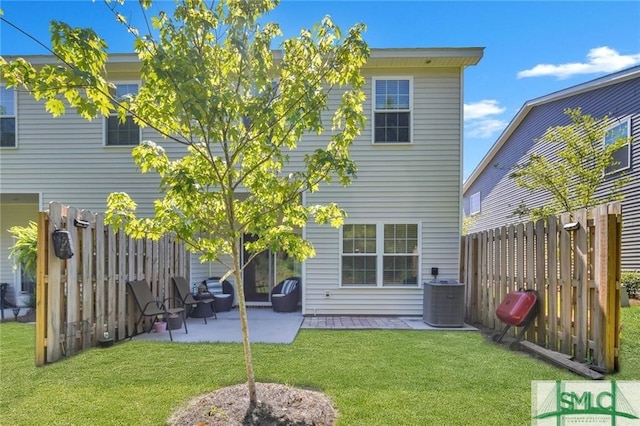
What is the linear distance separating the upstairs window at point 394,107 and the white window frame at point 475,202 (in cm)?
1213

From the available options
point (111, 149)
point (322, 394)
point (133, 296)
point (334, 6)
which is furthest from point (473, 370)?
point (111, 149)

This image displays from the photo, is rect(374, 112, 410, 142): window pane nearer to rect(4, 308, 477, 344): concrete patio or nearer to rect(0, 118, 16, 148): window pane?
rect(4, 308, 477, 344): concrete patio

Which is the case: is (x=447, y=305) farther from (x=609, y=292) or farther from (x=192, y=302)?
(x=192, y=302)

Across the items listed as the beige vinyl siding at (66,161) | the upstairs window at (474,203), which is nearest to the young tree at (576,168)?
the beige vinyl siding at (66,161)

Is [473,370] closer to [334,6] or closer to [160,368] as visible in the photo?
[160,368]

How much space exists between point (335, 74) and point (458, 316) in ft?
17.1

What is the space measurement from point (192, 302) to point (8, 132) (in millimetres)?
5848

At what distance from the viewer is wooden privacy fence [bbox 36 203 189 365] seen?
175 inches

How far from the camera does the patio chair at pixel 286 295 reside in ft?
27.7

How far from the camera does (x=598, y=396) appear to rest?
3.32 metres

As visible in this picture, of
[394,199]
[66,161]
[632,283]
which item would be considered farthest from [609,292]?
[66,161]

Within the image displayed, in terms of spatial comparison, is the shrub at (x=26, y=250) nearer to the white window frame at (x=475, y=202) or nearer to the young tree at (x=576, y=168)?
the young tree at (x=576, y=168)

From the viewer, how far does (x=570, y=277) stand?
4.46 metres

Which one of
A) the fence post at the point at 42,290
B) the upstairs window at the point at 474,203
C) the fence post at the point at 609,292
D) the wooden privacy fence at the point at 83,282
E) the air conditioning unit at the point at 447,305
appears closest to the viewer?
the fence post at the point at 609,292
